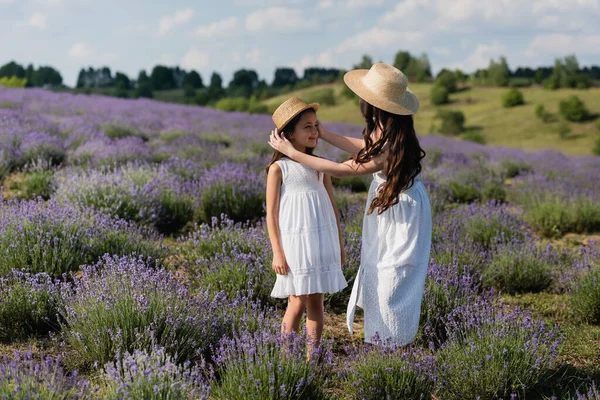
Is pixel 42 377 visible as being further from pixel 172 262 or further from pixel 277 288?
→ pixel 172 262

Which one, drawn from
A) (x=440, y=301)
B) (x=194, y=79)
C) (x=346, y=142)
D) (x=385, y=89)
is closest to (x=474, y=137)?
(x=440, y=301)

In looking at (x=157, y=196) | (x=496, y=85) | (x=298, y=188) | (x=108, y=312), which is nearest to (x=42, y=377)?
(x=108, y=312)

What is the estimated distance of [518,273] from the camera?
5.02 meters

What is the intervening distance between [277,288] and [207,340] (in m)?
0.49

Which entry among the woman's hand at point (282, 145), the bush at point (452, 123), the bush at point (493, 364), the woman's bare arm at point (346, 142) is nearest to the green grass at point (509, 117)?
the bush at point (452, 123)

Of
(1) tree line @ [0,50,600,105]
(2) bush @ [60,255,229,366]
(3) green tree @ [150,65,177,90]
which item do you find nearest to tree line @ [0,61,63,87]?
(1) tree line @ [0,50,600,105]

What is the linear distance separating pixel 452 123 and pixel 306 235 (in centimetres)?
4216

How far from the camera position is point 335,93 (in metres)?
61.6

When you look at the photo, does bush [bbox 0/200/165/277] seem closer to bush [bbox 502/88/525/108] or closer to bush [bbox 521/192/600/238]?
bush [bbox 521/192/600/238]

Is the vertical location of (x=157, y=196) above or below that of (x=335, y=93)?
below

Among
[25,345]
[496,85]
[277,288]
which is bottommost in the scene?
[25,345]

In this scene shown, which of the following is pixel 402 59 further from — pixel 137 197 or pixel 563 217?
pixel 137 197

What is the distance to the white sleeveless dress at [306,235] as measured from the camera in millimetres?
2992

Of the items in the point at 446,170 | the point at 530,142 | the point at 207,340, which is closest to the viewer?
the point at 207,340
